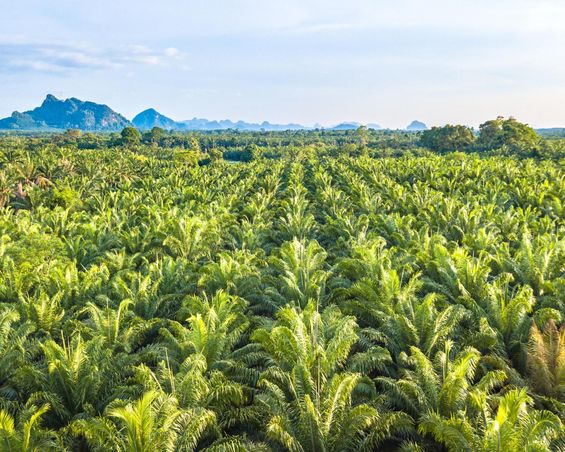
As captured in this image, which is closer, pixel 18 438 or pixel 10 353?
pixel 18 438

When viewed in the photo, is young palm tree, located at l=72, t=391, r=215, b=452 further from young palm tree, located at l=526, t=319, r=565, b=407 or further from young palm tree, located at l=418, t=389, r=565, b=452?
young palm tree, located at l=526, t=319, r=565, b=407

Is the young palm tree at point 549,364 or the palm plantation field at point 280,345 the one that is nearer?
the palm plantation field at point 280,345

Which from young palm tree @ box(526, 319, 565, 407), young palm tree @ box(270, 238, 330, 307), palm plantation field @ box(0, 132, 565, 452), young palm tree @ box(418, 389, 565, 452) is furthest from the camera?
young palm tree @ box(270, 238, 330, 307)

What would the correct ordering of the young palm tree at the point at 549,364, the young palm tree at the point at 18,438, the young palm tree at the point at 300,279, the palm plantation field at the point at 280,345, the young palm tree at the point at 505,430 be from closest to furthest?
the young palm tree at the point at 505,430, the young palm tree at the point at 18,438, the palm plantation field at the point at 280,345, the young palm tree at the point at 549,364, the young palm tree at the point at 300,279

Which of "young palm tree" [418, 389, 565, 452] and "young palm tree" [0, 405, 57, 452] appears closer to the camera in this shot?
"young palm tree" [418, 389, 565, 452]

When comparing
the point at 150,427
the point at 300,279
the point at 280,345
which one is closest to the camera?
the point at 150,427

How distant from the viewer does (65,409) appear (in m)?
11.5

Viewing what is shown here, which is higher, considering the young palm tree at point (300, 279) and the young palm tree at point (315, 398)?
the young palm tree at point (300, 279)

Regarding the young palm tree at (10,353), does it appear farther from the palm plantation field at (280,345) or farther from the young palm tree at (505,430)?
the young palm tree at (505,430)

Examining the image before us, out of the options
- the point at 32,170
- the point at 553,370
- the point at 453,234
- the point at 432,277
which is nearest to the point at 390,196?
the point at 453,234

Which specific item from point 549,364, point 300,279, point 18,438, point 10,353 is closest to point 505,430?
point 549,364

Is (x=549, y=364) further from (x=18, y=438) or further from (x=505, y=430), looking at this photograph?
(x=18, y=438)

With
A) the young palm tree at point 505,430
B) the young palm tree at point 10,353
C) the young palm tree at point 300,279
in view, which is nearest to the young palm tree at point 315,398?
the young palm tree at point 505,430

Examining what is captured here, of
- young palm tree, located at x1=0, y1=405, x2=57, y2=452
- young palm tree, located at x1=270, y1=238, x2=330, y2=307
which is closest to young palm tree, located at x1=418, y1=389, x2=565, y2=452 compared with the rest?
young palm tree, located at x1=270, y1=238, x2=330, y2=307
